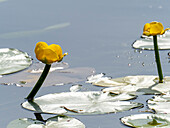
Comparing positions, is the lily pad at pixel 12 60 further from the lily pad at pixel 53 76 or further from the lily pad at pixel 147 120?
the lily pad at pixel 147 120

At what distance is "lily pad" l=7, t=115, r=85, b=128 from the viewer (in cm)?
120

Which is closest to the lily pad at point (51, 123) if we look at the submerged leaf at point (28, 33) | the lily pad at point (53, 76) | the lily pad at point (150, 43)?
the lily pad at point (53, 76)

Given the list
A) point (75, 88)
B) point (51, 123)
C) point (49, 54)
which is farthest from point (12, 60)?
point (51, 123)

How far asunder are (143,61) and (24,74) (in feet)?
1.78

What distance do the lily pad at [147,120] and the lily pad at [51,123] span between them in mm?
143

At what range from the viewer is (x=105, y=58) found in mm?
1899

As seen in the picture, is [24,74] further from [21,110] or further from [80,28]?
[80,28]

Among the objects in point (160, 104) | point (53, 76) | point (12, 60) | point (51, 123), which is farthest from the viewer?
point (12, 60)

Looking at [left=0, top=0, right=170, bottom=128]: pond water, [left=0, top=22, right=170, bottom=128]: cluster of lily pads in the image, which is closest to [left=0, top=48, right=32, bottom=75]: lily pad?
[left=0, top=22, right=170, bottom=128]: cluster of lily pads

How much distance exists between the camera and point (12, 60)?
1.81 meters

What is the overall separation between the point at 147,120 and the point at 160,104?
122 mm

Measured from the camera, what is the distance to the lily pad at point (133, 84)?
145 centimetres

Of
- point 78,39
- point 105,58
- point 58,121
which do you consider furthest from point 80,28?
point 58,121

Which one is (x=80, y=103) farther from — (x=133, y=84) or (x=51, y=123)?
(x=133, y=84)
